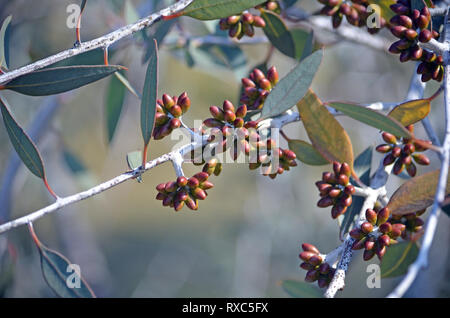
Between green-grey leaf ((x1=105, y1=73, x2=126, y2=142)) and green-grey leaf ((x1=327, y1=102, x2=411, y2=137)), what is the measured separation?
0.82 meters

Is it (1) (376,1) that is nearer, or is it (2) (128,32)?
(2) (128,32)

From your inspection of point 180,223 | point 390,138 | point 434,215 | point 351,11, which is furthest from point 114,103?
point 180,223

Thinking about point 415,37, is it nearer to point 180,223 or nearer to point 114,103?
point 114,103

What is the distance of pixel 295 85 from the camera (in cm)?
70

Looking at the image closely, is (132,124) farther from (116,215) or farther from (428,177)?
(116,215)

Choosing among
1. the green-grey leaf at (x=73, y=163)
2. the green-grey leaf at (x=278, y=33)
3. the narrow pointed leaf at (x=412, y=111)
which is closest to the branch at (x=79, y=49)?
the green-grey leaf at (x=278, y=33)

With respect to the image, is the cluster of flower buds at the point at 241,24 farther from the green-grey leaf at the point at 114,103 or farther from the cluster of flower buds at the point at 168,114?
the green-grey leaf at the point at 114,103

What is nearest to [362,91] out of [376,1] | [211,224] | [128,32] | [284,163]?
[376,1]

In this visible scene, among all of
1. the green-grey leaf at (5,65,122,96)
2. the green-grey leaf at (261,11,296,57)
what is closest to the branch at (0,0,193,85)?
the green-grey leaf at (5,65,122,96)

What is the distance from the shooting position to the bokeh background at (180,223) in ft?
5.55

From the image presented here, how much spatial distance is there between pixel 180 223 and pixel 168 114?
4.91 metres

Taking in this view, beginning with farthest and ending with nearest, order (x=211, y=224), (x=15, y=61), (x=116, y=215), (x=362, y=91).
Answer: (x=116, y=215)
(x=211, y=224)
(x=362, y=91)
(x=15, y=61)

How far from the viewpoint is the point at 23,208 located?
2.52 m
